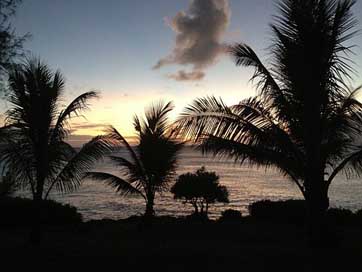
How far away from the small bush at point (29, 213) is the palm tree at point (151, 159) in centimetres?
355

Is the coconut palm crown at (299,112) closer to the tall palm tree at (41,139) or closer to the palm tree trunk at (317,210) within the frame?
the palm tree trunk at (317,210)

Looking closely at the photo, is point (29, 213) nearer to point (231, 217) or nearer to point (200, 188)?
point (231, 217)

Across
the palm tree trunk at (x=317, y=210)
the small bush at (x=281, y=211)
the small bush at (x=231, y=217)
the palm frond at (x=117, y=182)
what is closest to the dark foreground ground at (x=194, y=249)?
the palm tree trunk at (x=317, y=210)

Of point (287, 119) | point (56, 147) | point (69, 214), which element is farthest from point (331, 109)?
point (69, 214)

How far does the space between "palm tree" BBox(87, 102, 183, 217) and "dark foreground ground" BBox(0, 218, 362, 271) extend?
160cm

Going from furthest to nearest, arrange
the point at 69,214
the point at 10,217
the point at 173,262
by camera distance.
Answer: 1. the point at 69,214
2. the point at 10,217
3. the point at 173,262

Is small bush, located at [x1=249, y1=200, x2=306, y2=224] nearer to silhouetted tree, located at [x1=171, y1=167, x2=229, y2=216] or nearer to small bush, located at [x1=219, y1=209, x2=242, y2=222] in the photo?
small bush, located at [x1=219, y1=209, x2=242, y2=222]

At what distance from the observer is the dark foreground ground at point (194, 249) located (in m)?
7.78

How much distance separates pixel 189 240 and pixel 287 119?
186 inches

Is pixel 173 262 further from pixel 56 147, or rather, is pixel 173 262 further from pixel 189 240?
pixel 56 147

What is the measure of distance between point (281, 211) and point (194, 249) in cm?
787

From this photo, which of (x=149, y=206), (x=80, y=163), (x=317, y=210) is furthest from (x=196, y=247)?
(x=149, y=206)

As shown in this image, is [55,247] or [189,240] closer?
[55,247]

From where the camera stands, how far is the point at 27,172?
10219mm
